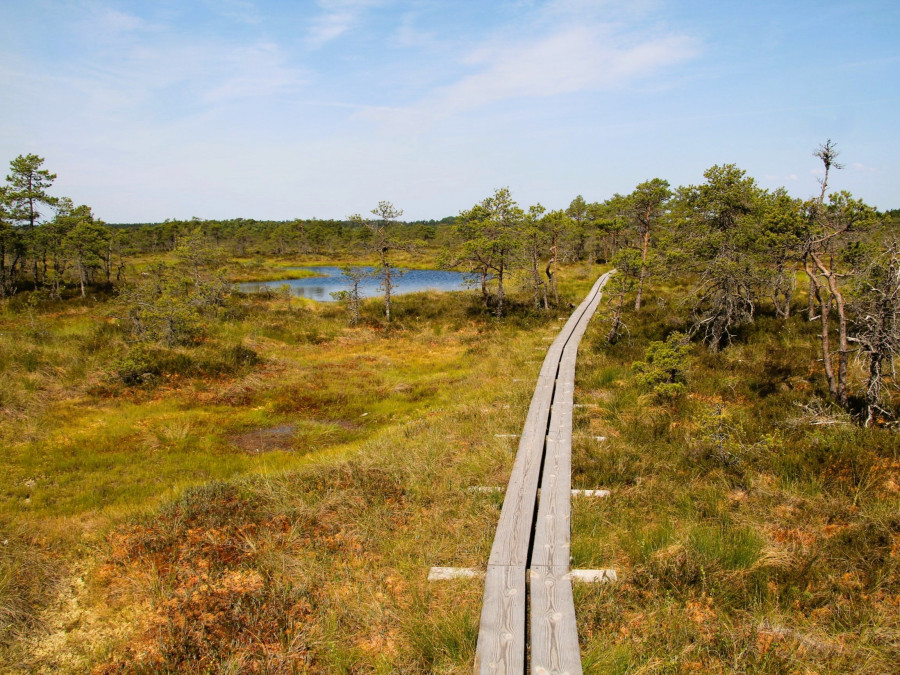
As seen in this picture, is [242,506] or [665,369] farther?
[665,369]

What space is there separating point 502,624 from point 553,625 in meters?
0.46

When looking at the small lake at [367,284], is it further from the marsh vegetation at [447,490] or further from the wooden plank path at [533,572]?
the wooden plank path at [533,572]

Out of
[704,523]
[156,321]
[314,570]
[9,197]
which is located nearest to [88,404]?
[156,321]

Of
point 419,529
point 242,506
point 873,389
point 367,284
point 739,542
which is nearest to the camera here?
point 739,542

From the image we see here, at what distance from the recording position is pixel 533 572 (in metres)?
4.50

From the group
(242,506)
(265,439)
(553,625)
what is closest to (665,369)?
(553,625)

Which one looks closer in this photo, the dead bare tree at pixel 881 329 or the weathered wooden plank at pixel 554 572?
the weathered wooden plank at pixel 554 572

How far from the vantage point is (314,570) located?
496 cm

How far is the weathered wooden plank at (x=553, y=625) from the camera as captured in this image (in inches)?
136

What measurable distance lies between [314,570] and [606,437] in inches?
214

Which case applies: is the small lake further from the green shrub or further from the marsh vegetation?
the green shrub

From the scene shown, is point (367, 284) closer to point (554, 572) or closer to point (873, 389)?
point (873, 389)

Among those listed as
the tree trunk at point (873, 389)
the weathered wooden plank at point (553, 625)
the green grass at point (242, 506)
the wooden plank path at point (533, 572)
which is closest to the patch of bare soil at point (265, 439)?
the green grass at point (242, 506)

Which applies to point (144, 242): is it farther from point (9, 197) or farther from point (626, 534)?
point (626, 534)
